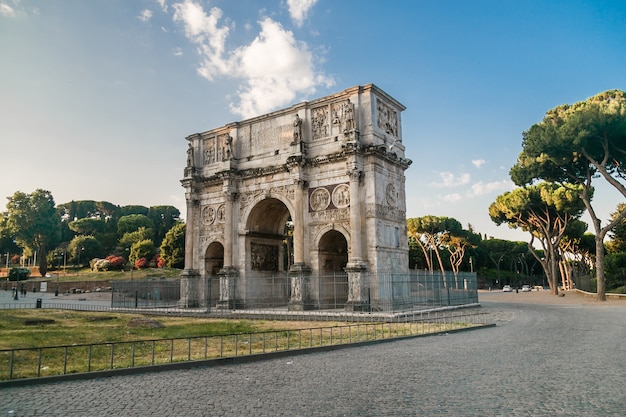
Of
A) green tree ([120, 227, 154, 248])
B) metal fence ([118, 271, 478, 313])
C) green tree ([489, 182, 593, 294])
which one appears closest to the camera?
metal fence ([118, 271, 478, 313])

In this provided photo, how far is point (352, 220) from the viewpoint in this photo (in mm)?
25344

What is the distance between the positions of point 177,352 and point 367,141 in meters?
17.7

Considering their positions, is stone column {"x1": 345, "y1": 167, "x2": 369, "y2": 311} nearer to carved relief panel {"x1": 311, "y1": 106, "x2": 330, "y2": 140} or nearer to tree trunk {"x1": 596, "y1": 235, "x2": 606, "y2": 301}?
carved relief panel {"x1": 311, "y1": 106, "x2": 330, "y2": 140}

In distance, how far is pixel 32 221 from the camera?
72.1 metres

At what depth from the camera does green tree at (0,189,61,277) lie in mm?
71438

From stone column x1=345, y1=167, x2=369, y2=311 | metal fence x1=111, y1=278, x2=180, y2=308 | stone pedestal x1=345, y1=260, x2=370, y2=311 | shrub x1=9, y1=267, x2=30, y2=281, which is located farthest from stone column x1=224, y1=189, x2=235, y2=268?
shrub x1=9, y1=267, x2=30, y2=281

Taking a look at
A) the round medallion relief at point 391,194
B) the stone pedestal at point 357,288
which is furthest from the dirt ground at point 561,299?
the stone pedestal at point 357,288

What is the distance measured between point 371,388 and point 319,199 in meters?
20.6

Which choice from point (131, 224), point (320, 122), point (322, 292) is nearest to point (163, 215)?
point (131, 224)

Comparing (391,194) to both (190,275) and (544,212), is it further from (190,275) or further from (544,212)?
(544,212)

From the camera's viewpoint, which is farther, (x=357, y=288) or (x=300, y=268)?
(x=300, y=268)

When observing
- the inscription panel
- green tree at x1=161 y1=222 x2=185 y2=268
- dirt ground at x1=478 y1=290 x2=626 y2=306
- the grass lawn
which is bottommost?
dirt ground at x1=478 y1=290 x2=626 y2=306

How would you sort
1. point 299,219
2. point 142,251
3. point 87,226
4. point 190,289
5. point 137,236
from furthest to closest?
point 87,226 → point 137,236 → point 142,251 → point 190,289 → point 299,219

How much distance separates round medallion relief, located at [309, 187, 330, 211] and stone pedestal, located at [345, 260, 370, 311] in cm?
462
